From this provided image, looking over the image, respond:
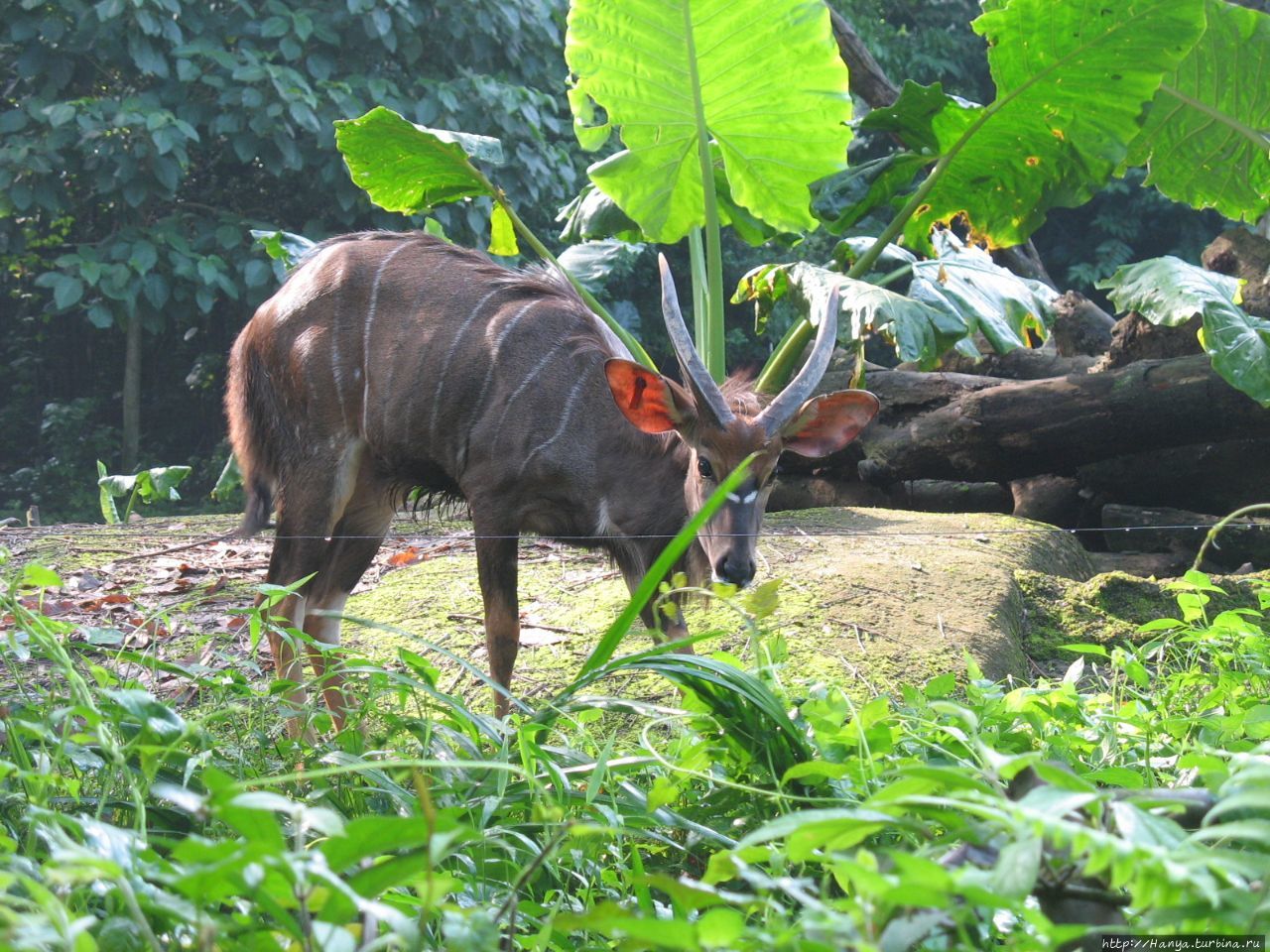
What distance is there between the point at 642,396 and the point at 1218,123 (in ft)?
10.2

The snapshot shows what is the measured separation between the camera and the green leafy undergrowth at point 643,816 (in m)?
0.96

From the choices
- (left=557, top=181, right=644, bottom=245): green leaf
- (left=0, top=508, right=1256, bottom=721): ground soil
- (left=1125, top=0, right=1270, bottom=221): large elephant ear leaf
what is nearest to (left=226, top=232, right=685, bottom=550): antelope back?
(left=0, top=508, right=1256, bottom=721): ground soil

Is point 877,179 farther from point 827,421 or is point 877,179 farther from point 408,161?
point 408,161

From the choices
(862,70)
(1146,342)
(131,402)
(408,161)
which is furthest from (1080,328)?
(131,402)

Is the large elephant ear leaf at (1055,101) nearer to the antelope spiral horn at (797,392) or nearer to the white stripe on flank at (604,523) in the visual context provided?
the antelope spiral horn at (797,392)

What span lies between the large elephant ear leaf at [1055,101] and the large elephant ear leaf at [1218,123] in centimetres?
66

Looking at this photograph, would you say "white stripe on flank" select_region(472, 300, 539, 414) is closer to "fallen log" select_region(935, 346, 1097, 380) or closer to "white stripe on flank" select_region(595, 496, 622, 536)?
"white stripe on flank" select_region(595, 496, 622, 536)

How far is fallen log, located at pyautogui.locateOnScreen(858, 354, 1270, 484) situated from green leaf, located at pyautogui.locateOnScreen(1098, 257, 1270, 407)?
1.81 feet

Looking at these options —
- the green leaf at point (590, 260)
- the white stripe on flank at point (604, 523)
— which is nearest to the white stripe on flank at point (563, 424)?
the white stripe on flank at point (604, 523)

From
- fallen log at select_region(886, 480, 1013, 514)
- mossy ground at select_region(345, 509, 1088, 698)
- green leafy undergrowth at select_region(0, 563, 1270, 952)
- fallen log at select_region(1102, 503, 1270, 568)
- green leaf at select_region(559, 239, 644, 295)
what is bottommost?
fallen log at select_region(1102, 503, 1270, 568)

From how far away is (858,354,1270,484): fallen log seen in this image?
5652mm

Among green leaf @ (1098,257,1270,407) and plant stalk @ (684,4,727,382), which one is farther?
green leaf @ (1098,257,1270,407)

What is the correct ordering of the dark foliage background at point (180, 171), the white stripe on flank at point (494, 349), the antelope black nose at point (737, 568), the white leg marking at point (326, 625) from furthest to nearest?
the dark foliage background at point (180, 171)
the white leg marking at point (326, 625)
the white stripe on flank at point (494, 349)
the antelope black nose at point (737, 568)

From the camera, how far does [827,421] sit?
378 cm
